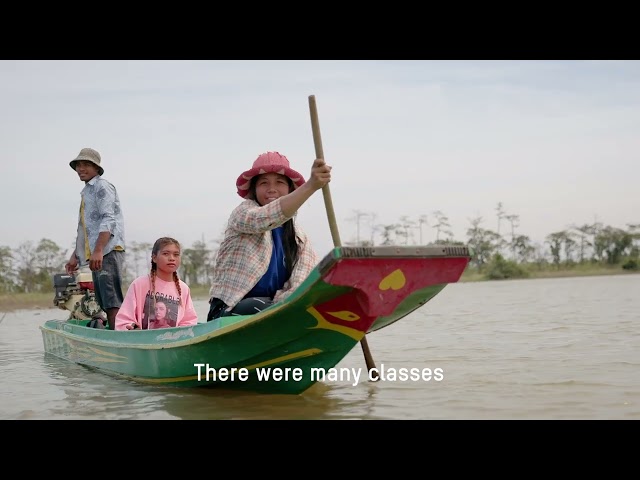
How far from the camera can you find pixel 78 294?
20.9ft

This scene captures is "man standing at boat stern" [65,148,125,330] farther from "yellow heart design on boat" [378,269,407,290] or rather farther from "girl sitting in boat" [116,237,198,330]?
"yellow heart design on boat" [378,269,407,290]

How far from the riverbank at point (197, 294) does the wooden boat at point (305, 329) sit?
8.54ft

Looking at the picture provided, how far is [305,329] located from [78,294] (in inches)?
145

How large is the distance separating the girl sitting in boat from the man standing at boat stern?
2.40 feet

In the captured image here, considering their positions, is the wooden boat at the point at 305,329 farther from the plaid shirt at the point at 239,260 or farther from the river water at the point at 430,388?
the plaid shirt at the point at 239,260

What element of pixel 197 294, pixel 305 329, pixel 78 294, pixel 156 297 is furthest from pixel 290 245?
pixel 197 294

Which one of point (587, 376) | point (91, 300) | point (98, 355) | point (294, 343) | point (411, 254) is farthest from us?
point (91, 300)

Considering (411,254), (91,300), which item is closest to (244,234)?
(411,254)

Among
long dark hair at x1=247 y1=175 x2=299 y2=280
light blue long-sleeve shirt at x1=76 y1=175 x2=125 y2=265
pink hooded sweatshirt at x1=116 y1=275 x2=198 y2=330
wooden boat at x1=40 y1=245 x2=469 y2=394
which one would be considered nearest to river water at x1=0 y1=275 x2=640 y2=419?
wooden boat at x1=40 y1=245 x2=469 y2=394

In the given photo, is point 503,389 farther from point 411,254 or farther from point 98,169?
point 98,169

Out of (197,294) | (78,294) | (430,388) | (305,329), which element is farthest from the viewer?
(197,294)

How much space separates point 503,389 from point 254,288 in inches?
59.0

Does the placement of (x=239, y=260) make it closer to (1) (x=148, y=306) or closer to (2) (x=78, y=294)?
(1) (x=148, y=306)

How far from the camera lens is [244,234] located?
3818mm
